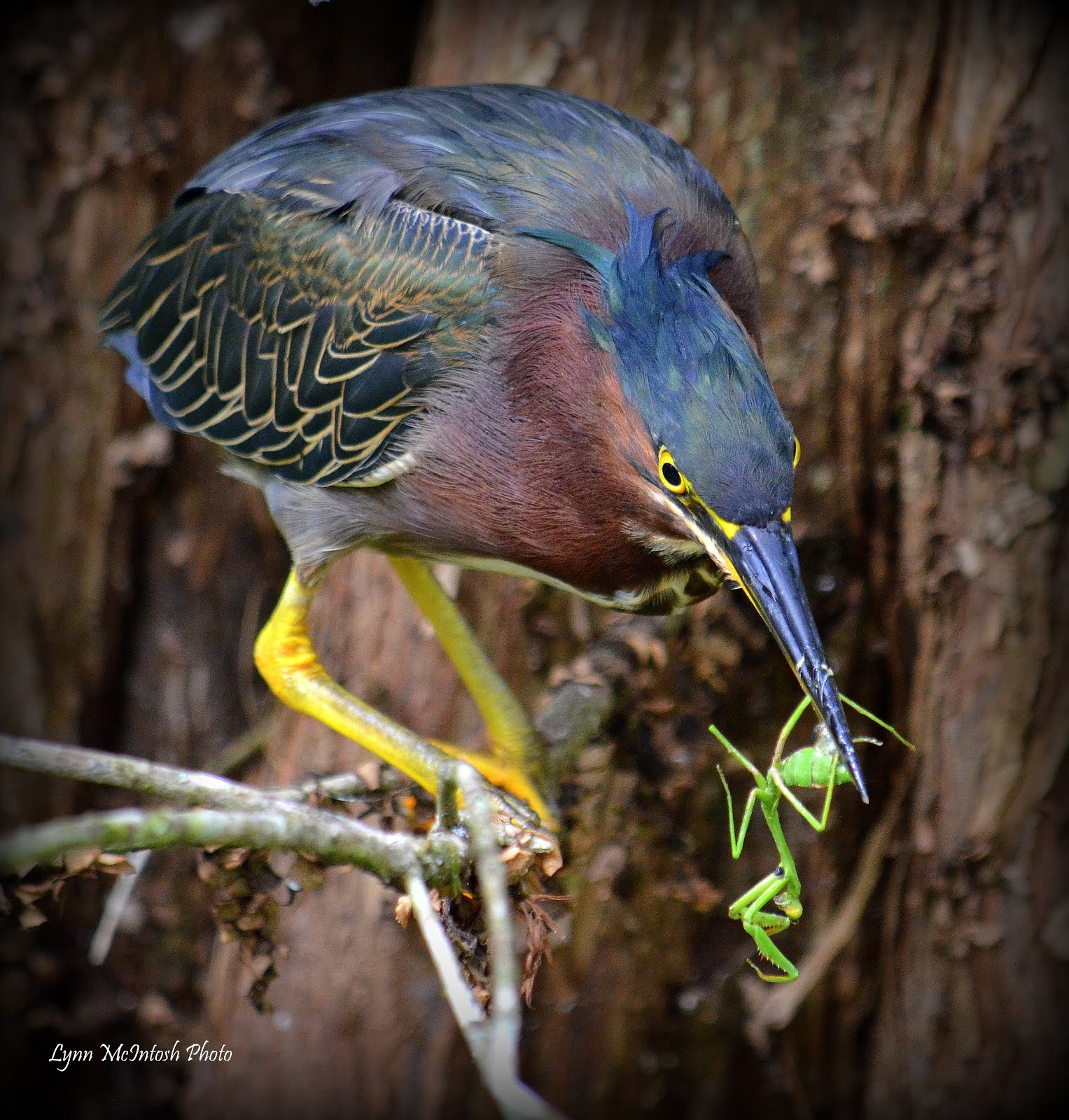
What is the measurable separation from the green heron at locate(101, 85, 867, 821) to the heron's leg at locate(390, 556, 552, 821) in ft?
1.18

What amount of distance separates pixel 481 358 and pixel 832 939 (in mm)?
2198

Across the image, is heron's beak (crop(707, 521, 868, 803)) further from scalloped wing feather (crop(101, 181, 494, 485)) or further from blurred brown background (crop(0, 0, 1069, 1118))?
blurred brown background (crop(0, 0, 1069, 1118))

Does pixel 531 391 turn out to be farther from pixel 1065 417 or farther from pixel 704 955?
pixel 704 955

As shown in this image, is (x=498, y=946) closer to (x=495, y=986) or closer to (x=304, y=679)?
(x=495, y=986)

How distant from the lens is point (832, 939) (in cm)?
347

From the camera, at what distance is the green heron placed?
1.98 metres

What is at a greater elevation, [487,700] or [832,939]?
[487,700]

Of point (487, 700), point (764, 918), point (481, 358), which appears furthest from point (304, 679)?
point (764, 918)

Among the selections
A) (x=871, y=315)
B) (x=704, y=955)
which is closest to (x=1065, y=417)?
(x=871, y=315)

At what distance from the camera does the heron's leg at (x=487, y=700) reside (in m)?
2.93

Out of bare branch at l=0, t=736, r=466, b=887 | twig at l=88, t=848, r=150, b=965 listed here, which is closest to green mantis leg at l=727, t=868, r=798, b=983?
bare branch at l=0, t=736, r=466, b=887

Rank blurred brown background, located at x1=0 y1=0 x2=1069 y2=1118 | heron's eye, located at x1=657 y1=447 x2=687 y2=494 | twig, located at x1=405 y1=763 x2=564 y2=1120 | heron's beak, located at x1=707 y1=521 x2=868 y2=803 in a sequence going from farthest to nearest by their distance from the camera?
blurred brown background, located at x1=0 y1=0 x2=1069 y2=1118
heron's eye, located at x1=657 y1=447 x2=687 y2=494
heron's beak, located at x1=707 y1=521 x2=868 y2=803
twig, located at x1=405 y1=763 x2=564 y2=1120

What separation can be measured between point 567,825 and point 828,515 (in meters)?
1.14

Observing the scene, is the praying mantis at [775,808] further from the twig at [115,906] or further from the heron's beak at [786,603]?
the twig at [115,906]
